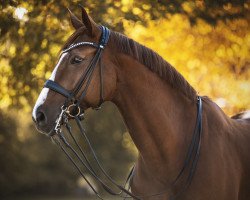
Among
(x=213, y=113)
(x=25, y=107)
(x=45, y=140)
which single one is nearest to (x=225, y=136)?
(x=213, y=113)

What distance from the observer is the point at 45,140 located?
56.9ft

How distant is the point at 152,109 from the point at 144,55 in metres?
0.46

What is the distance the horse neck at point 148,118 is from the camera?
472 cm

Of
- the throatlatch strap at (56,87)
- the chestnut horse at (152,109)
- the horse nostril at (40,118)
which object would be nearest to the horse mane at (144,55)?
the chestnut horse at (152,109)

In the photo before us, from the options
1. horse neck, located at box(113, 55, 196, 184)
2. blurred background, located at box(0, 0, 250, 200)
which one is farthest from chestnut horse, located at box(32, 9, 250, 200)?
blurred background, located at box(0, 0, 250, 200)

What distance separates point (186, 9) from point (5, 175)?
9.07 meters

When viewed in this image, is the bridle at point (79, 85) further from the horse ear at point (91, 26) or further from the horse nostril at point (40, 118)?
the horse nostril at point (40, 118)

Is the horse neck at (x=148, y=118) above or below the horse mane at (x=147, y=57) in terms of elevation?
below

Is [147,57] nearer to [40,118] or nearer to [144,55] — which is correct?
[144,55]

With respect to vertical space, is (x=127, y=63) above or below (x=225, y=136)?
above

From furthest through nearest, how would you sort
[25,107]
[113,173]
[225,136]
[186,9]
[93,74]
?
[113,173]
[25,107]
[186,9]
[225,136]
[93,74]

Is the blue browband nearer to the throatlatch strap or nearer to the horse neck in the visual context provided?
the throatlatch strap

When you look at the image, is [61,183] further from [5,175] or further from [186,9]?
[186,9]

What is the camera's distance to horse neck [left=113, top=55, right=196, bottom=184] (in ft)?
15.5
